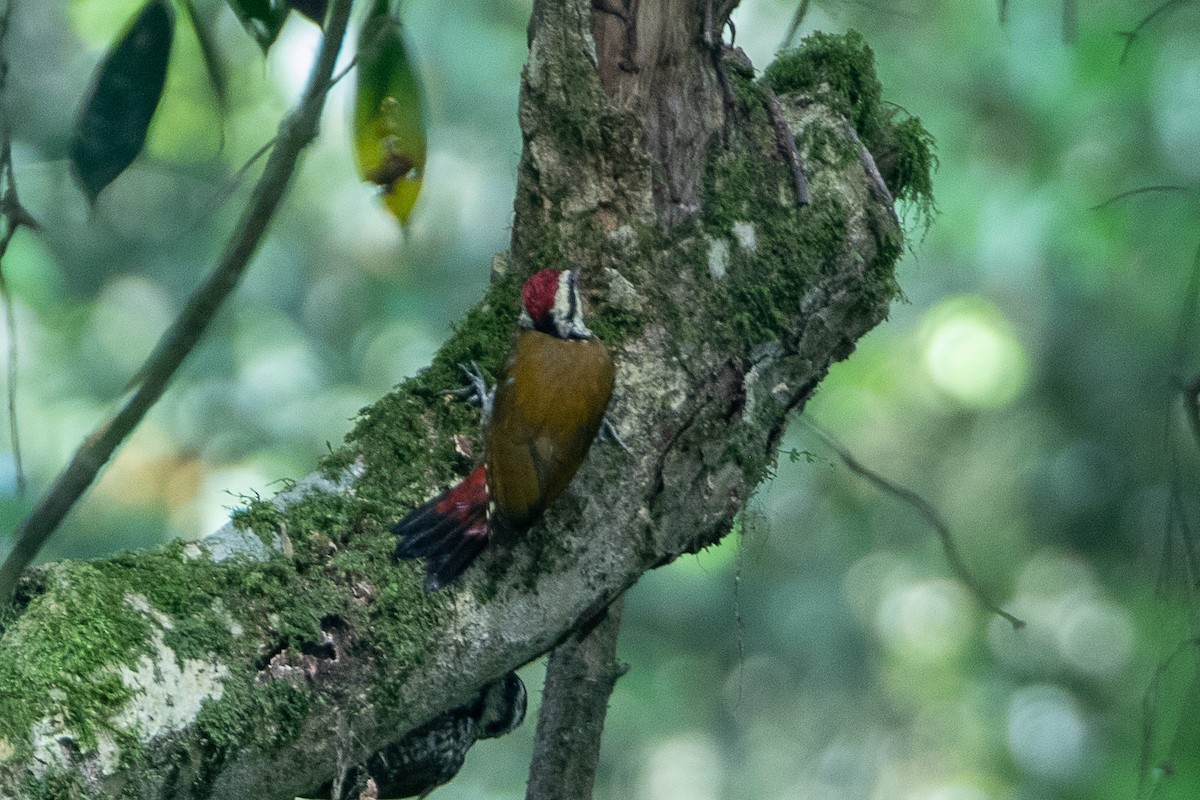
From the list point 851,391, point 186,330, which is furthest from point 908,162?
point 851,391

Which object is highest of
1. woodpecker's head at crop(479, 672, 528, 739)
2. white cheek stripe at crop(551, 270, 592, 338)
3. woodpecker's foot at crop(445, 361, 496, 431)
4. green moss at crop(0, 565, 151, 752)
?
white cheek stripe at crop(551, 270, 592, 338)

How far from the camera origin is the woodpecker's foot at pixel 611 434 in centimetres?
204

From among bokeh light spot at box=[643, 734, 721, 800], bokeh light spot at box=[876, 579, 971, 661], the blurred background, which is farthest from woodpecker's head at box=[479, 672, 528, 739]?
bokeh light spot at box=[643, 734, 721, 800]

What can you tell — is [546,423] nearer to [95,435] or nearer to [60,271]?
[95,435]

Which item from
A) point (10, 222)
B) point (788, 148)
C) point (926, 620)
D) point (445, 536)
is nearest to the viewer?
point (10, 222)

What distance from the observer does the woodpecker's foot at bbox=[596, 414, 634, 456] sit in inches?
80.3

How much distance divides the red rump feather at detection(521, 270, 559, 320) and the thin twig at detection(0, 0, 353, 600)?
2.47ft

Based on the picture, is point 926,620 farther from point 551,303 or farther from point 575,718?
point 551,303

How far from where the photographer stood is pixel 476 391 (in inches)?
84.2

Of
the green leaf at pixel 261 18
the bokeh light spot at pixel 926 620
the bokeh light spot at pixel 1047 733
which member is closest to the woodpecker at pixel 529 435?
the green leaf at pixel 261 18

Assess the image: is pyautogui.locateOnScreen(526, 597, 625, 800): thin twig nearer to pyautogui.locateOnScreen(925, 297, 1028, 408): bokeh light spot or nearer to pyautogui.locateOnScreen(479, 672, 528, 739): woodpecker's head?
pyautogui.locateOnScreen(479, 672, 528, 739): woodpecker's head

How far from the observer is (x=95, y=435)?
964 mm

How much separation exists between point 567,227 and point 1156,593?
1466 mm

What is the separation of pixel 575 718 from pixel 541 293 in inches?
40.3
